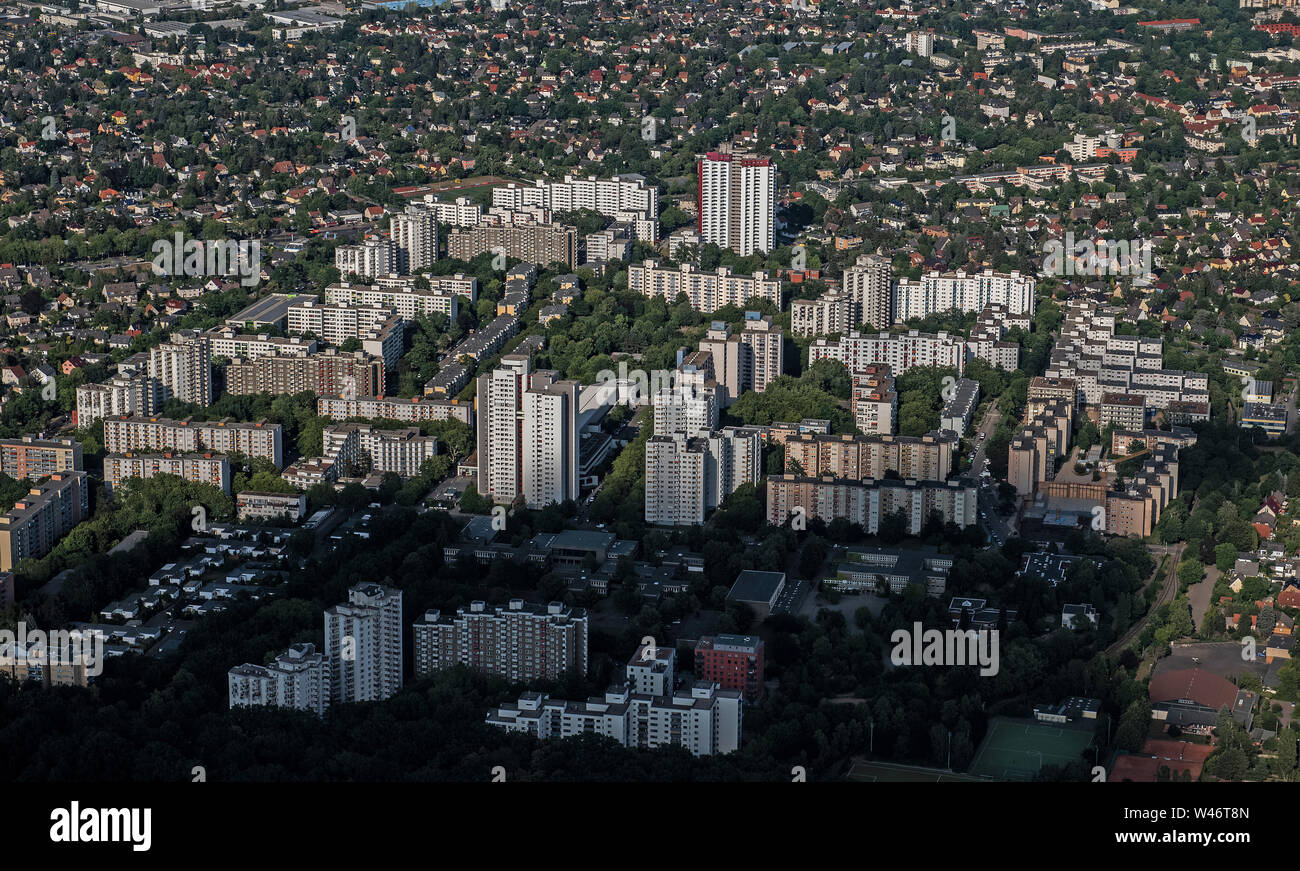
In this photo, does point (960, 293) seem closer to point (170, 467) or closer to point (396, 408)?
point (396, 408)

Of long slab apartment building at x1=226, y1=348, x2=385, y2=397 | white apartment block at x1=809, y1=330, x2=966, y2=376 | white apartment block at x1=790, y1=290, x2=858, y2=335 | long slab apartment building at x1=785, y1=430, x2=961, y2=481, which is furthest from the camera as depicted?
white apartment block at x1=790, y1=290, x2=858, y2=335

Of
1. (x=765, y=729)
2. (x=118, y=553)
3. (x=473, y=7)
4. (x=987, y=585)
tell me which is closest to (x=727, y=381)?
(x=987, y=585)

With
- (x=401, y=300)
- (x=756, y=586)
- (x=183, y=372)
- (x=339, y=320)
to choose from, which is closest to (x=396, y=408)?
(x=183, y=372)

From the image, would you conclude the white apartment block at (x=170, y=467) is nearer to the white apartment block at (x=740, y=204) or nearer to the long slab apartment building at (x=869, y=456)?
the long slab apartment building at (x=869, y=456)

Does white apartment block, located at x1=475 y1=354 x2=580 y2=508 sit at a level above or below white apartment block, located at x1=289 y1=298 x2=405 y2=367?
below

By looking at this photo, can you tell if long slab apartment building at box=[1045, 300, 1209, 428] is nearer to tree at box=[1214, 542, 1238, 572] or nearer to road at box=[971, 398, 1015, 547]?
road at box=[971, 398, 1015, 547]

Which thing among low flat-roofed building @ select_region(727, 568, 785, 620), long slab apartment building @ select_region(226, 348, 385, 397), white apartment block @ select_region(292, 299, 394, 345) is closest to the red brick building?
low flat-roofed building @ select_region(727, 568, 785, 620)

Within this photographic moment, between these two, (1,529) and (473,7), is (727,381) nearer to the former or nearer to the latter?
(1,529)
